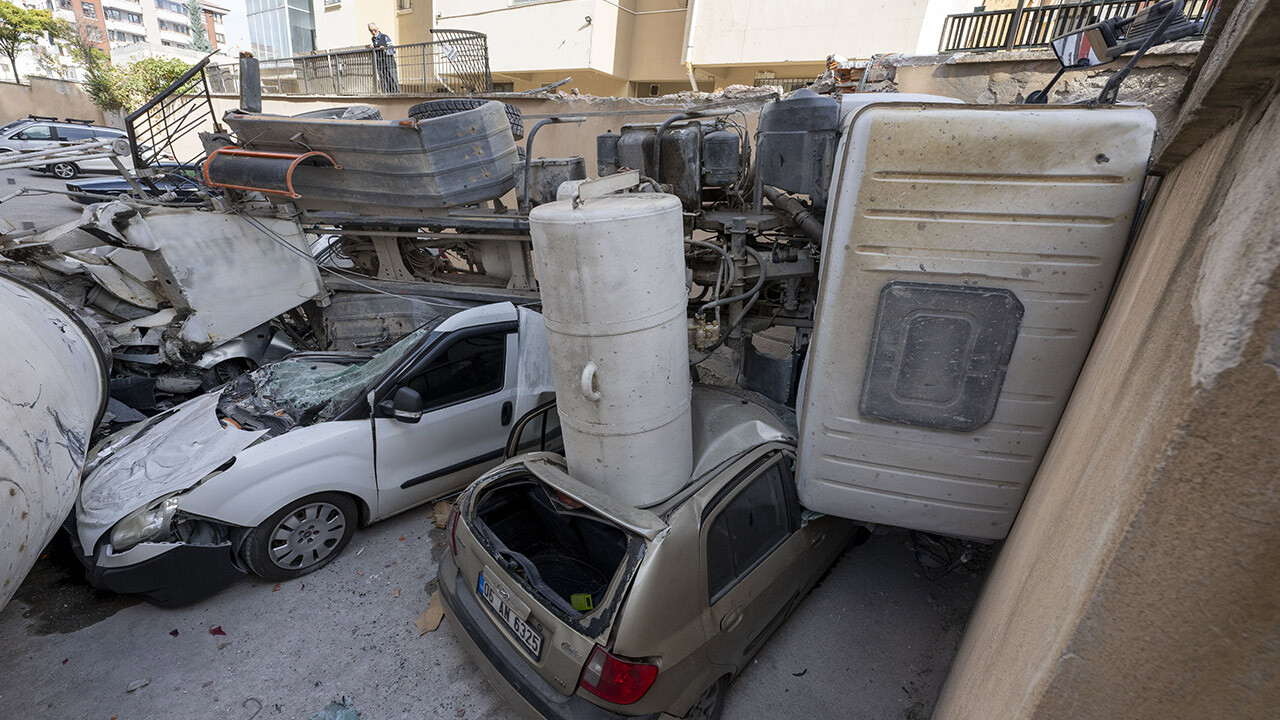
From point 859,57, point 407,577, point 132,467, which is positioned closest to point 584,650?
point 407,577

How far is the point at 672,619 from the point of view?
229 centimetres

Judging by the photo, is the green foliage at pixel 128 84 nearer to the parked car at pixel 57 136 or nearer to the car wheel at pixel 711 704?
the parked car at pixel 57 136

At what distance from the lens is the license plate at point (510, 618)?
2.41 meters

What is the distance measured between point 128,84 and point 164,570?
29796 millimetres

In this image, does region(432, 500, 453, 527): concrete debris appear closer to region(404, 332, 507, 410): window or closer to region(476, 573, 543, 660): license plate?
region(404, 332, 507, 410): window

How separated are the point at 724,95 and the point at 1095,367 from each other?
828 cm

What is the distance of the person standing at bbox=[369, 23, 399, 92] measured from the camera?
526 inches

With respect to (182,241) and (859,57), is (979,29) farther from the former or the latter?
(182,241)

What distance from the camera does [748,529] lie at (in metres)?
2.71

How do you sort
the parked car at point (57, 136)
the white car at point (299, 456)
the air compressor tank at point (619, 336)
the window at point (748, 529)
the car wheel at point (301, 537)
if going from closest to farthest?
the air compressor tank at point (619, 336)
the window at point (748, 529)
the white car at point (299, 456)
the car wheel at point (301, 537)
the parked car at point (57, 136)

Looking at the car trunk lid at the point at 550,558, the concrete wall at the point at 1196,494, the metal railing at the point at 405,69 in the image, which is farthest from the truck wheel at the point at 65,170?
the concrete wall at the point at 1196,494

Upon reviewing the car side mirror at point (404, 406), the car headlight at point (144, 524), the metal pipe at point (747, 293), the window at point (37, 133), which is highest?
the metal pipe at point (747, 293)

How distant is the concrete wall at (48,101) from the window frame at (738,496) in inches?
1259

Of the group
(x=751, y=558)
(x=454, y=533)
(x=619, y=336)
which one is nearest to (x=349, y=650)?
(x=454, y=533)
